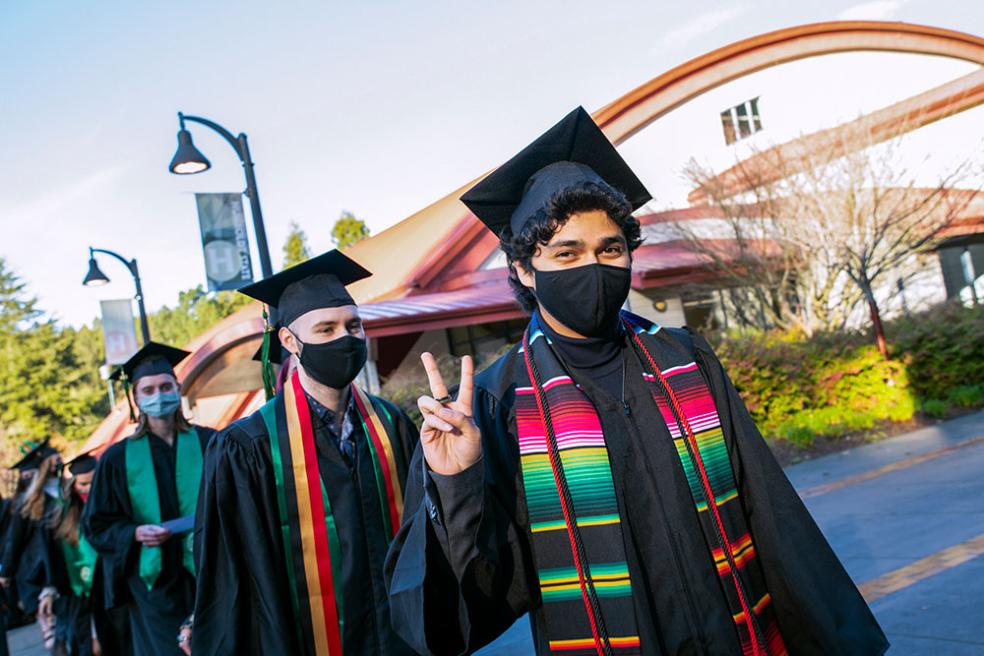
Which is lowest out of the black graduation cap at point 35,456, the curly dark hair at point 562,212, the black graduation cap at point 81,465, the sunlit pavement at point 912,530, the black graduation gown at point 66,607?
the sunlit pavement at point 912,530

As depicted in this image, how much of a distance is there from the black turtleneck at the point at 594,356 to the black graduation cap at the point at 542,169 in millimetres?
359

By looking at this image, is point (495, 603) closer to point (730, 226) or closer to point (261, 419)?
point (261, 419)

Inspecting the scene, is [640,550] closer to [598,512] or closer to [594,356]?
[598,512]

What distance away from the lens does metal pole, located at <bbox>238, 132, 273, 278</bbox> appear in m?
9.09

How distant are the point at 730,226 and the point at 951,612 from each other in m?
11.0

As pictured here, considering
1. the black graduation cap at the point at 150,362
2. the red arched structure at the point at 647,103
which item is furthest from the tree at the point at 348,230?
the black graduation cap at the point at 150,362

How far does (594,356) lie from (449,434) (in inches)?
21.6

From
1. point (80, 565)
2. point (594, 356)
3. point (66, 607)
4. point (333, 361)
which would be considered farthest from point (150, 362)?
point (594, 356)

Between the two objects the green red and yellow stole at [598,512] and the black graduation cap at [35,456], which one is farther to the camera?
the black graduation cap at [35,456]

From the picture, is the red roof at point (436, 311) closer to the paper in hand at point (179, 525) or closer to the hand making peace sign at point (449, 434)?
the paper in hand at point (179, 525)

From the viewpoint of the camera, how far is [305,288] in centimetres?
368

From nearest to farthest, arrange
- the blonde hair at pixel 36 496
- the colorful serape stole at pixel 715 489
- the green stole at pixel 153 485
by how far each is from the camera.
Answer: the colorful serape stole at pixel 715 489 → the green stole at pixel 153 485 → the blonde hair at pixel 36 496

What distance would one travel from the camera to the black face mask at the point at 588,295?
212 cm

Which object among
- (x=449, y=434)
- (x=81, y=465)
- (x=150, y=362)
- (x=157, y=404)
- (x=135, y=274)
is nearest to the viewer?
(x=449, y=434)
